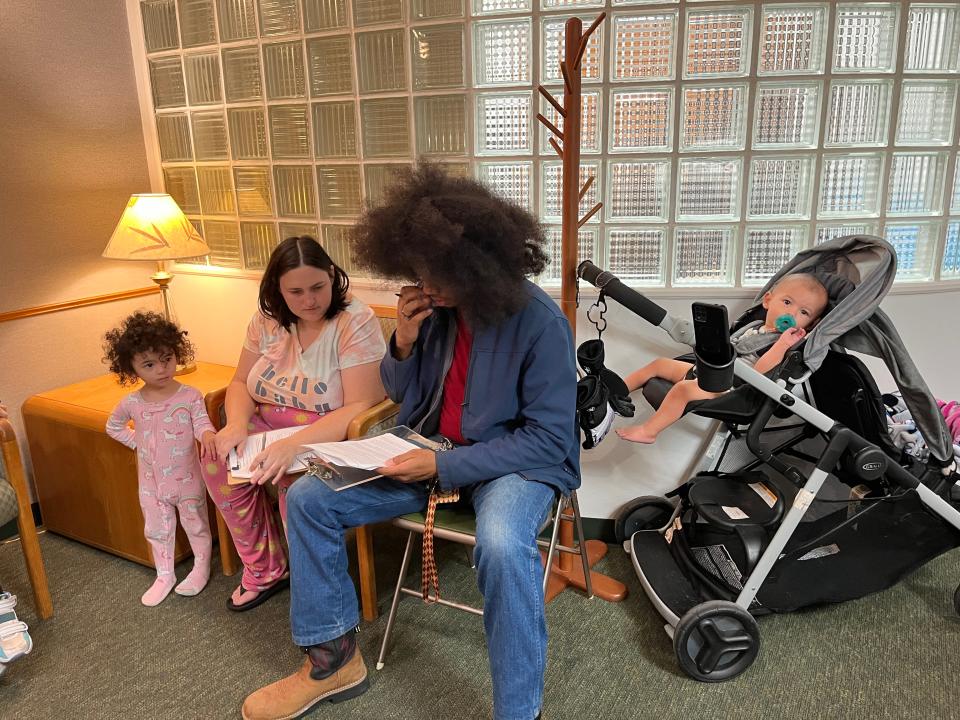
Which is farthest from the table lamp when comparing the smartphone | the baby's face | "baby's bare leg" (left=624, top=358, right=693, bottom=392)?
the baby's face

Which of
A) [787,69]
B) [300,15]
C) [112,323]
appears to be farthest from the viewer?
[112,323]

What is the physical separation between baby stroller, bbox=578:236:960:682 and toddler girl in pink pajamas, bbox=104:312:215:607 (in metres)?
1.26

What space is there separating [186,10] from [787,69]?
2.13 metres

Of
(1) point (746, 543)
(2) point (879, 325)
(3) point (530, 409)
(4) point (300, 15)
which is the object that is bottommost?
(1) point (746, 543)

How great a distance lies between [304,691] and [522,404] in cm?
90

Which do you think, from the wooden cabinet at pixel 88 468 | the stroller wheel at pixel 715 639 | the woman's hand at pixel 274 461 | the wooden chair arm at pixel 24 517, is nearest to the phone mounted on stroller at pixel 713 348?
the stroller wheel at pixel 715 639

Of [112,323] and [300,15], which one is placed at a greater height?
[300,15]

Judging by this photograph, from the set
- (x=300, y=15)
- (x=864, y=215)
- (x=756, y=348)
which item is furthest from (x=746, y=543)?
(x=300, y=15)

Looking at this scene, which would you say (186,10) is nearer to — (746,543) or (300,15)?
(300,15)

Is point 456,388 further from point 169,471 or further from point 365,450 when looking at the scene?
point 169,471

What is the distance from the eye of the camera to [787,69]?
6.93ft

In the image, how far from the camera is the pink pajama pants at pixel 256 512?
2184 millimetres

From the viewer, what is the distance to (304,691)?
1804 mm

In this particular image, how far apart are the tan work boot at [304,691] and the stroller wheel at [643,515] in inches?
39.3
